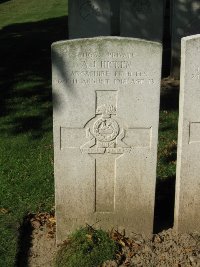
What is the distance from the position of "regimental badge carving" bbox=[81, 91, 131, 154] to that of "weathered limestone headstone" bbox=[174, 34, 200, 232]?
532mm

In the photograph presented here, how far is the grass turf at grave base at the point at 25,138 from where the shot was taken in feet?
19.5

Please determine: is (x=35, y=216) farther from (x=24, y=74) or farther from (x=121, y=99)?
(x=24, y=74)

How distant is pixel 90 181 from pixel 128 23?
668cm

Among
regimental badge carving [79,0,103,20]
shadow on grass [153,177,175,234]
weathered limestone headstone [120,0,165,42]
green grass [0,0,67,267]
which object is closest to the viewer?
shadow on grass [153,177,175,234]

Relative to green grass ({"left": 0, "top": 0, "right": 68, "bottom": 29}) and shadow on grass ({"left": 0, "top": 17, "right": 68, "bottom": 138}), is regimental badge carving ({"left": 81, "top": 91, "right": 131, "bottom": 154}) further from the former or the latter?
green grass ({"left": 0, "top": 0, "right": 68, "bottom": 29})

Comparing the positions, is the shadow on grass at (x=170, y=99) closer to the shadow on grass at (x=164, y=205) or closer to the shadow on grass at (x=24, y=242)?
the shadow on grass at (x=164, y=205)

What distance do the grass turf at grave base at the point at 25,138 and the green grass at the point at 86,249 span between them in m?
0.52

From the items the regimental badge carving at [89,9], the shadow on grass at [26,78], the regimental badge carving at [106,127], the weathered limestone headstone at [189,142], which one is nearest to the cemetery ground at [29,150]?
the shadow on grass at [26,78]

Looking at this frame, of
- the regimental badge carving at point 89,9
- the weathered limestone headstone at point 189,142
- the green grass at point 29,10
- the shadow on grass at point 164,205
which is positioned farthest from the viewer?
the green grass at point 29,10

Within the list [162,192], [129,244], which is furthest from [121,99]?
[162,192]

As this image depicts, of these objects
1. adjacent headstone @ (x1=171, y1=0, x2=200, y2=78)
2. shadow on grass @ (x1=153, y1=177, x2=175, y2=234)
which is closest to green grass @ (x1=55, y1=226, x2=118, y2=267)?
shadow on grass @ (x1=153, y1=177, x2=175, y2=234)

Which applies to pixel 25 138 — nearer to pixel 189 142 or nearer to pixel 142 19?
pixel 189 142

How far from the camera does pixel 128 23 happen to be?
11047 millimetres

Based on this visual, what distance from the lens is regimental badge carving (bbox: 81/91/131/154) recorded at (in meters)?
4.72
